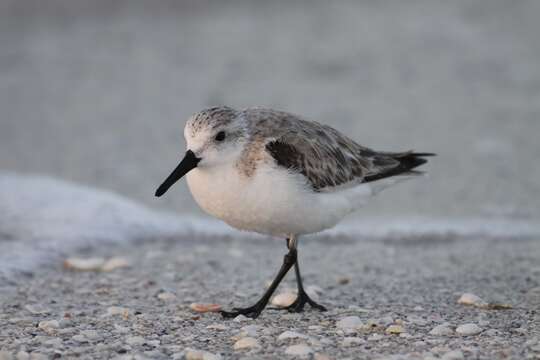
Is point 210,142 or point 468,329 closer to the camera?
point 468,329

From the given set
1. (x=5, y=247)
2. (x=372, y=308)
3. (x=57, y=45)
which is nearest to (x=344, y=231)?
(x=372, y=308)

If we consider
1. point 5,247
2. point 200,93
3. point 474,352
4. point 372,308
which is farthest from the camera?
point 200,93

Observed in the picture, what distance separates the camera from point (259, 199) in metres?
4.54

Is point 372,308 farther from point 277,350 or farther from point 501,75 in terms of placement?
point 501,75

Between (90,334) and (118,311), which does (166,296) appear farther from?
(90,334)

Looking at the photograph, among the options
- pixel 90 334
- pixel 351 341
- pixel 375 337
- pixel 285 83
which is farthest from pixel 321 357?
pixel 285 83

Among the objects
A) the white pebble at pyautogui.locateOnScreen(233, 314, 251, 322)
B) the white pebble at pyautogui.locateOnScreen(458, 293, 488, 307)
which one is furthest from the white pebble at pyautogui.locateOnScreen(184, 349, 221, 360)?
the white pebble at pyautogui.locateOnScreen(458, 293, 488, 307)

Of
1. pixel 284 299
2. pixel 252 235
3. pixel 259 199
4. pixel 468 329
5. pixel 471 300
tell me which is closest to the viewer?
pixel 468 329

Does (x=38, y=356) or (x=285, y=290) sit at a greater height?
(x=285, y=290)

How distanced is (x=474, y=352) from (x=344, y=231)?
3.54 metres

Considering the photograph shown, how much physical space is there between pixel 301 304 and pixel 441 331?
101 cm

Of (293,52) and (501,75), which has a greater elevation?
(293,52)

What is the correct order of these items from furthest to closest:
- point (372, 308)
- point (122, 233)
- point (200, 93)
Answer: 1. point (200, 93)
2. point (122, 233)
3. point (372, 308)

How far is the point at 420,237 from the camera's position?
288 inches
